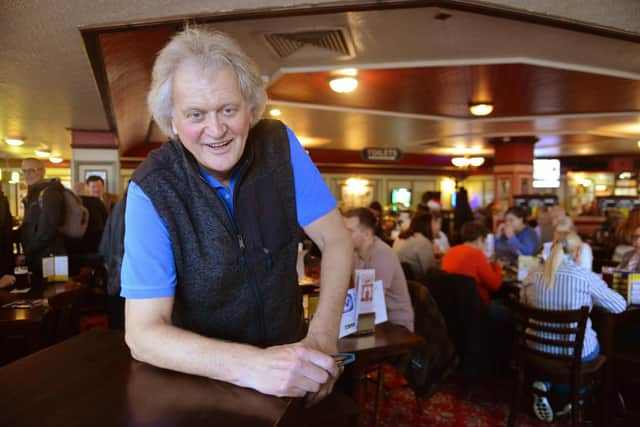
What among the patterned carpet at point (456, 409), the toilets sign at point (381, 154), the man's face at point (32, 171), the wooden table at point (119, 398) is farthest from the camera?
the toilets sign at point (381, 154)

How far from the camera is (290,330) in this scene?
1159 millimetres

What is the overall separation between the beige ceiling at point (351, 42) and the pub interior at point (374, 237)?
0.06 ft

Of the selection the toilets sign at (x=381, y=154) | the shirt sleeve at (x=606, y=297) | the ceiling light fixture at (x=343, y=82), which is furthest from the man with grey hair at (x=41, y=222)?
the toilets sign at (x=381, y=154)

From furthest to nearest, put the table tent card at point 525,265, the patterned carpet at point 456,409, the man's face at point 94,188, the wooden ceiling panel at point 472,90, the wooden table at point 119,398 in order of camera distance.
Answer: the man's face at point 94,188 → the wooden ceiling panel at point 472,90 → the table tent card at point 525,265 → the patterned carpet at point 456,409 → the wooden table at point 119,398

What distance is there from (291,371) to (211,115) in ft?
1.87

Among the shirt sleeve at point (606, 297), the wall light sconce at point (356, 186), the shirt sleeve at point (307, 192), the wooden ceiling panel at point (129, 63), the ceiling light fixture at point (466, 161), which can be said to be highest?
the ceiling light fixture at point (466, 161)

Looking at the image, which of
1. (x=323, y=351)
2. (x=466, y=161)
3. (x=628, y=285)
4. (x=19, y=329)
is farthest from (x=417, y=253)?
(x=466, y=161)

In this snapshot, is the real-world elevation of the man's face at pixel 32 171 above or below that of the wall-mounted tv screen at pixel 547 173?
below

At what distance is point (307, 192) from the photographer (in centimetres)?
120

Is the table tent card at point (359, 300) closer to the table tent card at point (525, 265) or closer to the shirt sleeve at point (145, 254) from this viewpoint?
the shirt sleeve at point (145, 254)

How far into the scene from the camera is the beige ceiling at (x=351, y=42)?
9.96ft

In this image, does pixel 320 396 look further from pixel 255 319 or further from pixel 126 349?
pixel 126 349

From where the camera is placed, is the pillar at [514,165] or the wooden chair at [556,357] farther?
the pillar at [514,165]

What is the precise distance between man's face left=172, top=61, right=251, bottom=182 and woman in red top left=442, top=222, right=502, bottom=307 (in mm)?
3379
